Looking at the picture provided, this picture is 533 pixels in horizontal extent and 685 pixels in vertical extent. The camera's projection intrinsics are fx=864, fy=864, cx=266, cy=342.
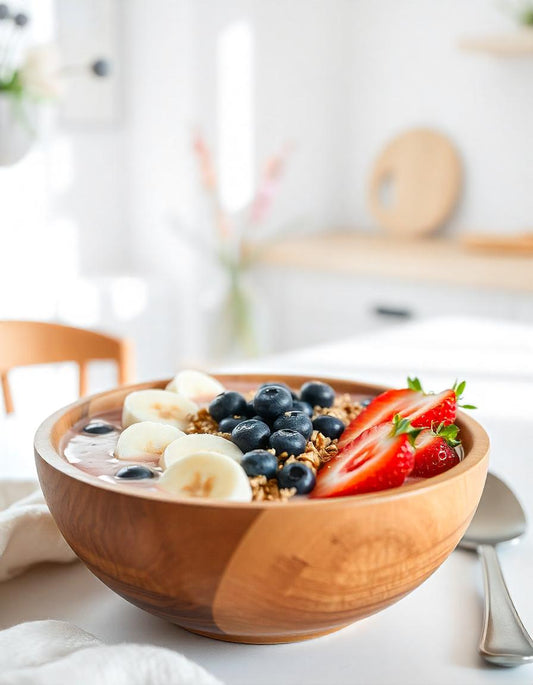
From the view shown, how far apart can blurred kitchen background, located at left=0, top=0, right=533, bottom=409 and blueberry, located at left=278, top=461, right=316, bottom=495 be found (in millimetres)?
2373

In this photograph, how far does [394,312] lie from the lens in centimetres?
299

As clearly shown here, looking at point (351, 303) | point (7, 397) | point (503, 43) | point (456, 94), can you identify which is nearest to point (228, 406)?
point (7, 397)

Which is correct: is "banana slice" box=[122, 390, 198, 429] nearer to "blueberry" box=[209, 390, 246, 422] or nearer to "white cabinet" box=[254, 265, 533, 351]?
"blueberry" box=[209, 390, 246, 422]

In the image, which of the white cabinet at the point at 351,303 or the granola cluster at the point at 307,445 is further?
the white cabinet at the point at 351,303

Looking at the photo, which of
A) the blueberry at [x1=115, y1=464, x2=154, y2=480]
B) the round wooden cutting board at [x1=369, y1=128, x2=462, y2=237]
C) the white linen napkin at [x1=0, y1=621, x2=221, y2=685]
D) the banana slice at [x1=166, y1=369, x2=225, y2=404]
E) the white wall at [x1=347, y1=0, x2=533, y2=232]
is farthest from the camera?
the round wooden cutting board at [x1=369, y1=128, x2=462, y2=237]

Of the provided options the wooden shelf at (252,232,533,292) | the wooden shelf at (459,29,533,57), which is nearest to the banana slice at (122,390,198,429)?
the wooden shelf at (252,232,533,292)

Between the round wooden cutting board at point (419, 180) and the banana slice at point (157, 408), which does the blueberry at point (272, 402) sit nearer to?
the banana slice at point (157, 408)

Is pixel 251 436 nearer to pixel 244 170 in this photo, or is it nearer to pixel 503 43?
pixel 503 43

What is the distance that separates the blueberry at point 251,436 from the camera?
2.13 ft

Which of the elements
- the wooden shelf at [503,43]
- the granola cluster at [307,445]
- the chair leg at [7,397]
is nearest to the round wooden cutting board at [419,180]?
the wooden shelf at [503,43]

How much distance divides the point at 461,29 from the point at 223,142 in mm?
1029

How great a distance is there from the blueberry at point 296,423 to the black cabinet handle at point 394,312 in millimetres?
2315

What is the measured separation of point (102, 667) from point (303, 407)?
30 centimetres

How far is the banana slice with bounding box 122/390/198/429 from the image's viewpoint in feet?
2.44
